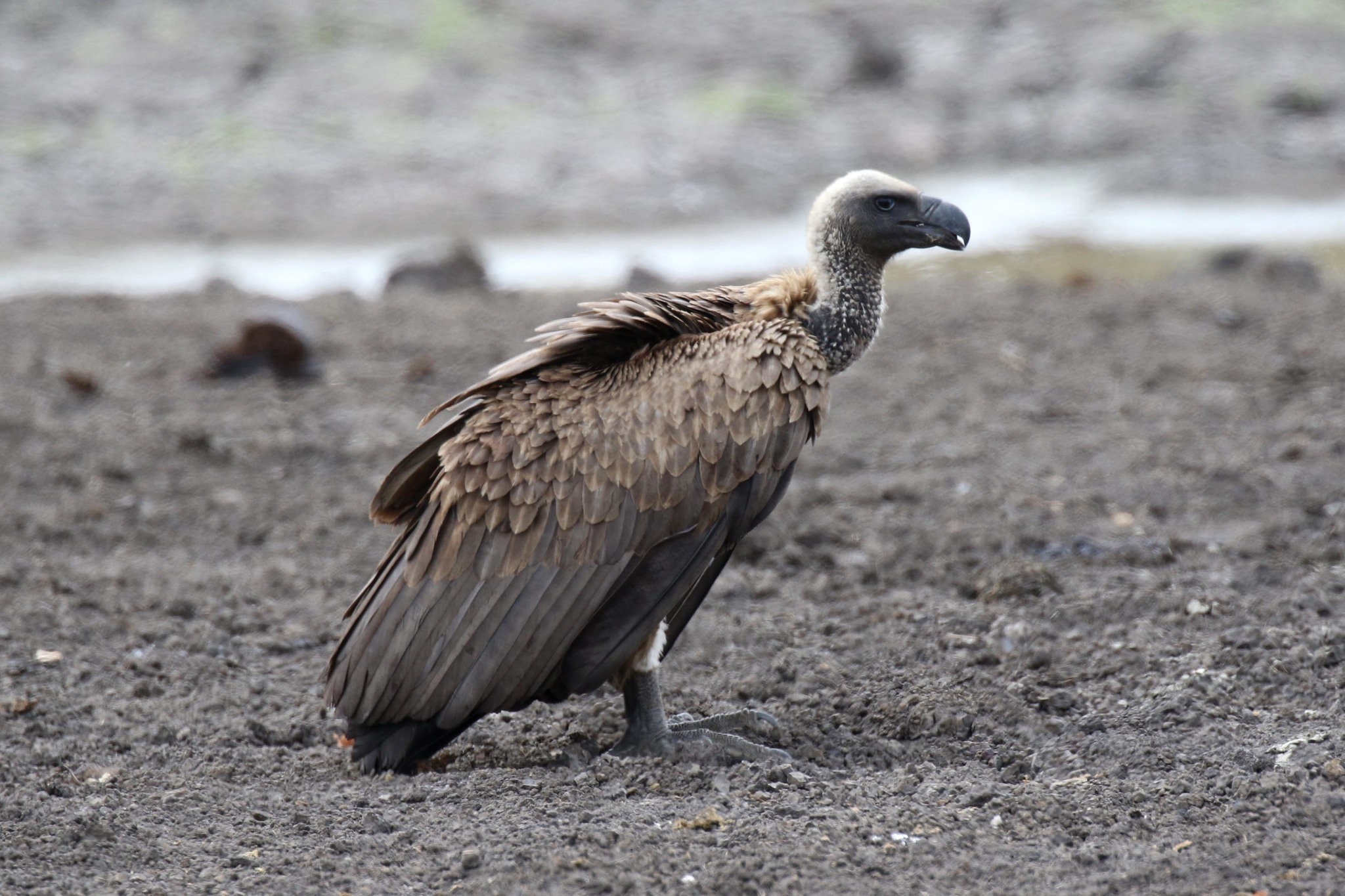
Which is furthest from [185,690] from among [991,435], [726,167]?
[726,167]

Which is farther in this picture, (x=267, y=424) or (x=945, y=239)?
(x=267, y=424)

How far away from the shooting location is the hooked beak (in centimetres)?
532

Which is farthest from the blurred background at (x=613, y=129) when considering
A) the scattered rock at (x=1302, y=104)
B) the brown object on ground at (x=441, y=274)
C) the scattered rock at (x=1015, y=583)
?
the scattered rock at (x=1015, y=583)

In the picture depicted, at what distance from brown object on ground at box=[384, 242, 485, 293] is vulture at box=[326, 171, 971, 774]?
7694 millimetres

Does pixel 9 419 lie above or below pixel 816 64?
below

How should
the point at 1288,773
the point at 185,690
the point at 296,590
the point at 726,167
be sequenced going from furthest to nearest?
the point at 726,167, the point at 296,590, the point at 185,690, the point at 1288,773

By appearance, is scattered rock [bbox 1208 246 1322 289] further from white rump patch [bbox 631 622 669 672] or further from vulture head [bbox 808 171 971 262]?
white rump patch [bbox 631 622 669 672]

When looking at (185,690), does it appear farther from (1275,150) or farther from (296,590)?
(1275,150)

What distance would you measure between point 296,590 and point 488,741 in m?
1.89

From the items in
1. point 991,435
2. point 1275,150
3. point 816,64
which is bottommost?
point 991,435

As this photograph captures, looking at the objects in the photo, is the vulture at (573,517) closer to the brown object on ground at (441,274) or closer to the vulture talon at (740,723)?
the vulture talon at (740,723)

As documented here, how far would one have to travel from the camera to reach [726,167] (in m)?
16.8

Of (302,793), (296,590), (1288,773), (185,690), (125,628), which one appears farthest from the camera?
(296,590)

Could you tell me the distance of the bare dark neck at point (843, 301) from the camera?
5.24 m
